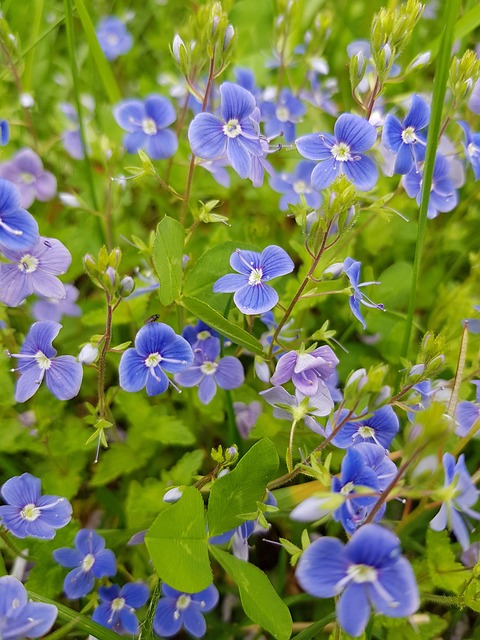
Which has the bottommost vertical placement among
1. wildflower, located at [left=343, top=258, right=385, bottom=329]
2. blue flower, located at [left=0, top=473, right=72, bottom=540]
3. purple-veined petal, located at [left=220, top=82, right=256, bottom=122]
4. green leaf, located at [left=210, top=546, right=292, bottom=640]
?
green leaf, located at [left=210, top=546, right=292, bottom=640]

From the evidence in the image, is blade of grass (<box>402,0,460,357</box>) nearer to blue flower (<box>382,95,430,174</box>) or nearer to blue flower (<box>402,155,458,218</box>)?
blue flower (<box>382,95,430,174</box>)

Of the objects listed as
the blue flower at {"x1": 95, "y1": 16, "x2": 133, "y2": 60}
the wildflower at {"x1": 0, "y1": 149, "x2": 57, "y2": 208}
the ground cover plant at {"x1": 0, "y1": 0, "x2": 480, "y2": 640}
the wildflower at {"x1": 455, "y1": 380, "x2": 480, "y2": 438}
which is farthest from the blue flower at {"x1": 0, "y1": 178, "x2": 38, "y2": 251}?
the blue flower at {"x1": 95, "y1": 16, "x2": 133, "y2": 60}

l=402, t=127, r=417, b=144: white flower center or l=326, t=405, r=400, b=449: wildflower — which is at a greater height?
l=402, t=127, r=417, b=144: white flower center

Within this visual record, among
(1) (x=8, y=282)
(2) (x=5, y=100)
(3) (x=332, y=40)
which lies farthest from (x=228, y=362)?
(3) (x=332, y=40)

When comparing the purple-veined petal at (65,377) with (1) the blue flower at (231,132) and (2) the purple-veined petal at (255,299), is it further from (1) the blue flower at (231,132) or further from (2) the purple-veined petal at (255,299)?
(1) the blue flower at (231,132)

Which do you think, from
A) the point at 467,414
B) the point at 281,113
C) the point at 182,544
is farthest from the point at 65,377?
Answer: the point at 281,113

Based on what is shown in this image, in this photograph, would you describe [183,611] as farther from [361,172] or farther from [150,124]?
[150,124]

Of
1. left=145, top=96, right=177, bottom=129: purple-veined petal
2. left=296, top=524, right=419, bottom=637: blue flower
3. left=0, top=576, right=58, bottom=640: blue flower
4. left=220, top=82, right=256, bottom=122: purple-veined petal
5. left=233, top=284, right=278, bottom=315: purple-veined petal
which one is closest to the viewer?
left=296, top=524, right=419, bottom=637: blue flower
